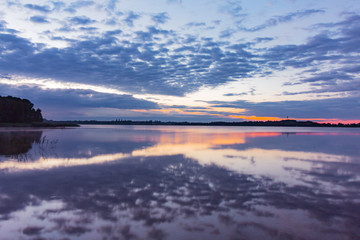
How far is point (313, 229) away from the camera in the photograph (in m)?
6.70

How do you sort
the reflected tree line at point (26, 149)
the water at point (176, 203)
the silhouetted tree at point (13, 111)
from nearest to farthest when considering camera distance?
the water at point (176, 203), the reflected tree line at point (26, 149), the silhouetted tree at point (13, 111)

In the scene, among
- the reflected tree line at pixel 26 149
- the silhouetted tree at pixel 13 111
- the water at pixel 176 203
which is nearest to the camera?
the water at pixel 176 203

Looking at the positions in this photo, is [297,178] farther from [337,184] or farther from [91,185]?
[91,185]

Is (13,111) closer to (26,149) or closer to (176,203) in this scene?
(26,149)

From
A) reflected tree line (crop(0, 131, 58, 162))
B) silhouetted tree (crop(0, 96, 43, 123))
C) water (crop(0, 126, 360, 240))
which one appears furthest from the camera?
silhouetted tree (crop(0, 96, 43, 123))

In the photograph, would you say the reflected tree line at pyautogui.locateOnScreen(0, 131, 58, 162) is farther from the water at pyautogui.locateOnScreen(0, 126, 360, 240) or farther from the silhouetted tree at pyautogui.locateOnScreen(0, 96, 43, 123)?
the silhouetted tree at pyautogui.locateOnScreen(0, 96, 43, 123)

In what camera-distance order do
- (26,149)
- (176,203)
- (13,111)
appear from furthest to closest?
(13,111)
(26,149)
(176,203)

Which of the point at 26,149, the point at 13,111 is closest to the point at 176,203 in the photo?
the point at 26,149

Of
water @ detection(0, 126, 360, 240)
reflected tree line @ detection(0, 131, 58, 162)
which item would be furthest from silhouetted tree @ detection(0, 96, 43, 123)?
water @ detection(0, 126, 360, 240)

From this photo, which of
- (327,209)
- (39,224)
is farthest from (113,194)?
(327,209)

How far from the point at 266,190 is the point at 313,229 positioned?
12.7 feet

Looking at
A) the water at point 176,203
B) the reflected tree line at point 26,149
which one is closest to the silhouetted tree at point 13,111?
the reflected tree line at point 26,149

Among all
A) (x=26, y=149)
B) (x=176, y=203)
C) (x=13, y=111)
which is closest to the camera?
(x=176, y=203)

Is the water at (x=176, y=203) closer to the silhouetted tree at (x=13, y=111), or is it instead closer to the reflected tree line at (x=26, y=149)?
the reflected tree line at (x=26, y=149)
